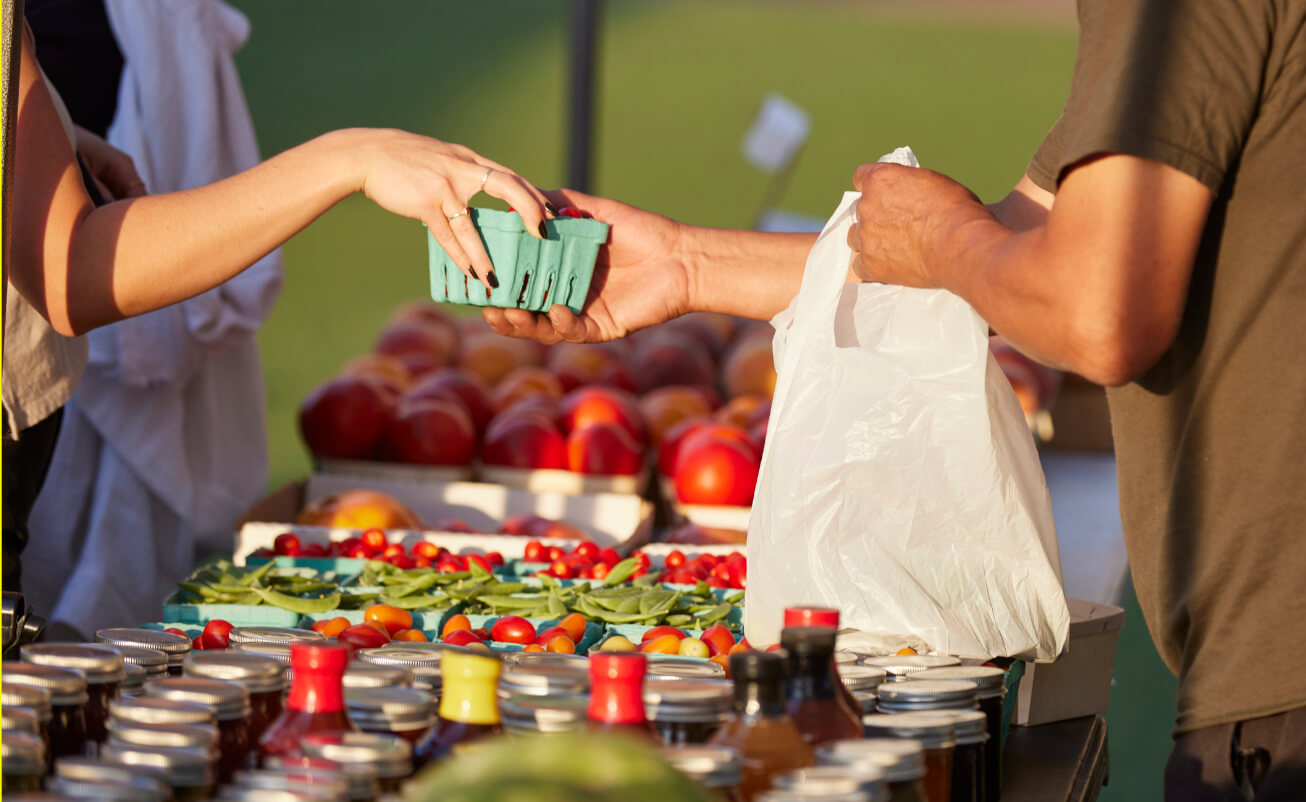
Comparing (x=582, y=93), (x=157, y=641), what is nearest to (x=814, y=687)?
(x=157, y=641)

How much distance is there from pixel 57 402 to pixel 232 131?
170 centimetres

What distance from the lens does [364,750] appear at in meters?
0.92

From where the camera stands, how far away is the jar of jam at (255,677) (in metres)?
1.11

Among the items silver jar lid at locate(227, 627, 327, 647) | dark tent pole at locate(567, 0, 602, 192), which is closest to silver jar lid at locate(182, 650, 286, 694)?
silver jar lid at locate(227, 627, 327, 647)

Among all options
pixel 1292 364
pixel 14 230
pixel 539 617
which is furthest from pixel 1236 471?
pixel 14 230

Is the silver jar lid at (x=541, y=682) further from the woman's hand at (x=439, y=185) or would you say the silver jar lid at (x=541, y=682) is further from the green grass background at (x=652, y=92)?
the green grass background at (x=652, y=92)

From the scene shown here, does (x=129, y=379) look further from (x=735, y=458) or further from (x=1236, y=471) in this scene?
(x=1236, y=471)

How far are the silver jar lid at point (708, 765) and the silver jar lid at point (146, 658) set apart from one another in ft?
1.91

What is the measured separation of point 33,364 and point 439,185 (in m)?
0.81

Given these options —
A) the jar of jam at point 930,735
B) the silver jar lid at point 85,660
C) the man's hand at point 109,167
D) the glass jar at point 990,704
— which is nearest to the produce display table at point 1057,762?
Result: the glass jar at point 990,704

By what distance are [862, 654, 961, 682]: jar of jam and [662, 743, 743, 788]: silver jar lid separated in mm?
468

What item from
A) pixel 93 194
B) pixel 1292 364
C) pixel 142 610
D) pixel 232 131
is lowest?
pixel 142 610

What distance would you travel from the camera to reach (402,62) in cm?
1477

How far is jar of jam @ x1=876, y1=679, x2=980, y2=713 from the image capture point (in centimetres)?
121
